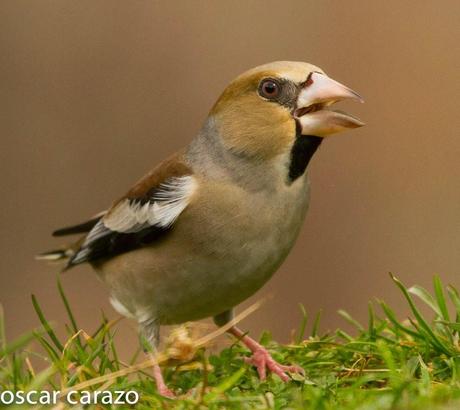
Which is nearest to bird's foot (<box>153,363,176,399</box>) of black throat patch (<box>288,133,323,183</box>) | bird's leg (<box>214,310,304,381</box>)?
bird's leg (<box>214,310,304,381</box>)

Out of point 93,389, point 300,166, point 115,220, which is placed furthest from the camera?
point 115,220

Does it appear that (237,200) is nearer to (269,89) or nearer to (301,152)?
(301,152)

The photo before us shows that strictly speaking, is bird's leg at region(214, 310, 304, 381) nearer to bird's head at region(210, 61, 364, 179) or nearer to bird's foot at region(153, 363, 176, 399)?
bird's foot at region(153, 363, 176, 399)

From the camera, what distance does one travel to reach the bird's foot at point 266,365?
13.8 feet

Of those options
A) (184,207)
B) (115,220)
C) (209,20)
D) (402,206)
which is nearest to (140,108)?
(209,20)

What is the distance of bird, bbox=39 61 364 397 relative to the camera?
461 centimetres

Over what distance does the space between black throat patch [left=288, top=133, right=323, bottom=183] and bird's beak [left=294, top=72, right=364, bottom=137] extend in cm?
4

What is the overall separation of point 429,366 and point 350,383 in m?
0.31

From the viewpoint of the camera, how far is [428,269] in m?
9.31

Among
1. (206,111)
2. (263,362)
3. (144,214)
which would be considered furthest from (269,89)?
(206,111)

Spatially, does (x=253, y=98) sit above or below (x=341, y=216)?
above

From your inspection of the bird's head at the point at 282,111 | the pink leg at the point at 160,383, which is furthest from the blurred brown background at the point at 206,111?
the pink leg at the point at 160,383

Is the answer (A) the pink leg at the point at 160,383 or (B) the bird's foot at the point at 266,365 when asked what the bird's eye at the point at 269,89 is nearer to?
(B) the bird's foot at the point at 266,365

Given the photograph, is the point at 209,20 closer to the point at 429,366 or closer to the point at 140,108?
the point at 140,108
